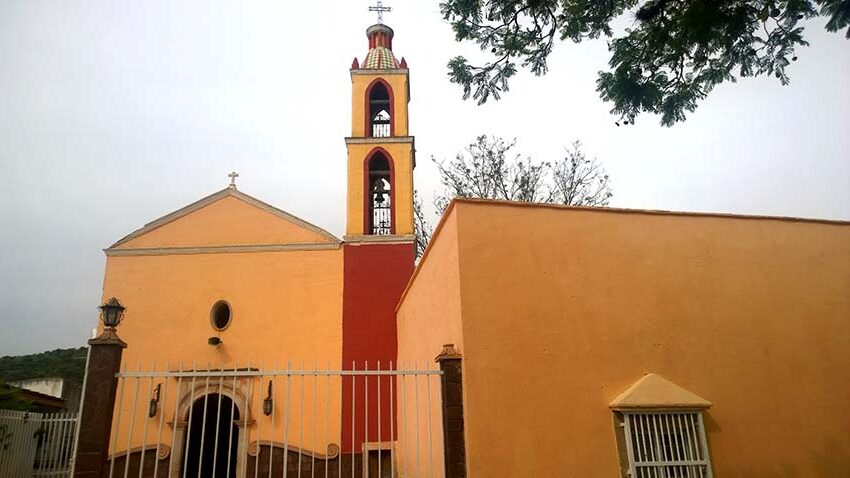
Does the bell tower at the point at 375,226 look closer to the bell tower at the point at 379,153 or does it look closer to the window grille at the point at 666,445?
the bell tower at the point at 379,153

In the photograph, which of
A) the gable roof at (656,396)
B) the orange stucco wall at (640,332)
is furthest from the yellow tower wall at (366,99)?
the gable roof at (656,396)

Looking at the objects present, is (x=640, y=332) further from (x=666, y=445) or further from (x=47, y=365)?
(x=47, y=365)

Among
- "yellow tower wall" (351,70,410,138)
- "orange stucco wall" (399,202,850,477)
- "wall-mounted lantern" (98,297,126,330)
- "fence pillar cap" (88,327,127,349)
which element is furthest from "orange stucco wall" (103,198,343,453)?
"orange stucco wall" (399,202,850,477)

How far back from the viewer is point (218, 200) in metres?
Answer: 11.3

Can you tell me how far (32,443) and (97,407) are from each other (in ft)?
19.1

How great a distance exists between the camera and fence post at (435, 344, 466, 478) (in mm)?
4387

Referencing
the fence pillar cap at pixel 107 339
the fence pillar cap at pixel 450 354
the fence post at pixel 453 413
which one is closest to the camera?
the fence post at pixel 453 413

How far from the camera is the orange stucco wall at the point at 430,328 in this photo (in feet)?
16.8

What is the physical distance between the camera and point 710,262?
17.8 ft

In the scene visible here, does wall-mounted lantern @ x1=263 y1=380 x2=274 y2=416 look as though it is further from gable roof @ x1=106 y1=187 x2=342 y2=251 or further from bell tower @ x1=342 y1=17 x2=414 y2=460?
gable roof @ x1=106 y1=187 x2=342 y2=251

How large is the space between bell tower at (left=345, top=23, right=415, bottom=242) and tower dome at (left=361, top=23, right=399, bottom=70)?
0.08 ft

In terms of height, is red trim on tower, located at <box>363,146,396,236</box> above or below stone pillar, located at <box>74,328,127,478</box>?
above

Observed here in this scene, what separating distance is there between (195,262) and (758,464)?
32.1ft

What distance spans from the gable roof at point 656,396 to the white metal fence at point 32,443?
25.8 feet
